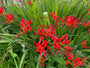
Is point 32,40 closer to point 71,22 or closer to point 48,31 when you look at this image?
point 48,31

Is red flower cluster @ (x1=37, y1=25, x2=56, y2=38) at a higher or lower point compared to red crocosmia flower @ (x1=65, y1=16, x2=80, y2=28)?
lower

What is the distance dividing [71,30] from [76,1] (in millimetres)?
455

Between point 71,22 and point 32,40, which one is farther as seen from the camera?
point 32,40

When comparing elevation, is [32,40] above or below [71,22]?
below

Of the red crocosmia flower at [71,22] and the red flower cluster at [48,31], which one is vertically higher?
the red crocosmia flower at [71,22]

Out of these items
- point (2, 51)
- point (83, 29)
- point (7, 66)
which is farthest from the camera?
point (83, 29)

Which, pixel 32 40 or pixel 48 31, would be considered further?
pixel 32 40

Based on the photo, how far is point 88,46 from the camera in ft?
3.27

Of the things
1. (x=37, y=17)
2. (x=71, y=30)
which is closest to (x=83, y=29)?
(x=71, y=30)

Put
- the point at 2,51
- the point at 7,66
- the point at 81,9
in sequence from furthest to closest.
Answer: the point at 81,9 < the point at 2,51 < the point at 7,66

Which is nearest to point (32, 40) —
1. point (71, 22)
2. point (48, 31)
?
point (48, 31)

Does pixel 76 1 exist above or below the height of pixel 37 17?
above

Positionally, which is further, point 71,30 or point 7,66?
point 71,30

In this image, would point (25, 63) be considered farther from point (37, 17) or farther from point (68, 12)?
point (68, 12)
